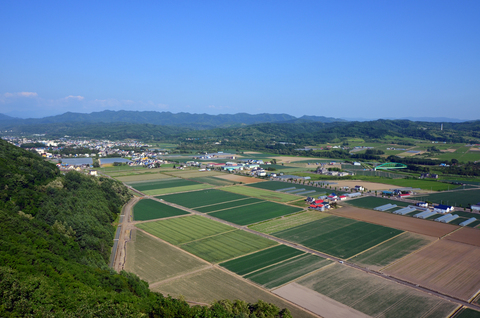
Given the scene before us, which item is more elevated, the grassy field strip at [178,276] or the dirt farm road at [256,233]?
the dirt farm road at [256,233]

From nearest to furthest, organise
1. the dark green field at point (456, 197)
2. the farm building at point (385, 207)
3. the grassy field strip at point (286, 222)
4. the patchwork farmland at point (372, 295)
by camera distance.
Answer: the patchwork farmland at point (372, 295), the grassy field strip at point (286, 222), the farm building at point (385, 207), the dark green field at point (456, 197)

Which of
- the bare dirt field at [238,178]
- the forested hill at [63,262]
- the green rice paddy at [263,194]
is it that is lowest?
the green rice paddy at [263,194]

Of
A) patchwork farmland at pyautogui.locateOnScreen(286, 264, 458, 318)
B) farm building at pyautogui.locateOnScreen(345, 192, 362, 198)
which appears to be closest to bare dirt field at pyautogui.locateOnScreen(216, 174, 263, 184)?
farm building at pyautogui.locateOnScreen(345, 192, 362, 198)

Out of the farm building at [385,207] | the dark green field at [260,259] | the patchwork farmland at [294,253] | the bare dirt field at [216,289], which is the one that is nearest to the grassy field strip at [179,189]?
the patchwork farmland at [294,253]

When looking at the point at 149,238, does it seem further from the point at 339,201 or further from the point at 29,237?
the point at 339,201

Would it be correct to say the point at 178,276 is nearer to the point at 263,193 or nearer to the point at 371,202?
the point at 263,193

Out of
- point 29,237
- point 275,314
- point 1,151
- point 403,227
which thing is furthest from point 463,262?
point 1,151

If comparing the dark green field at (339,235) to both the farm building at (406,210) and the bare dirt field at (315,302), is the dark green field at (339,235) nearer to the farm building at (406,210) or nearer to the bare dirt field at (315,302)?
the farm building at (406,210)

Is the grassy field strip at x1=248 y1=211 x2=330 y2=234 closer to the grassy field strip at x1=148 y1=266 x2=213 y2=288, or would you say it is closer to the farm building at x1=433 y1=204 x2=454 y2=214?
the grassy field strip at x1=148 y1=266 x2=213 y2=288
